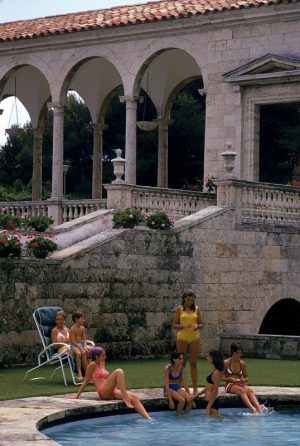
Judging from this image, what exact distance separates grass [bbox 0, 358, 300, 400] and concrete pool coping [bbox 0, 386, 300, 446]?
1.89 feet

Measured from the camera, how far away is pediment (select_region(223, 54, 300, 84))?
83.9 ft

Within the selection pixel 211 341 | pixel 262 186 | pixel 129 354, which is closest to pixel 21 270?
pixel 129 354

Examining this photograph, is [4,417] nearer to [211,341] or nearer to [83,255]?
[83,255]

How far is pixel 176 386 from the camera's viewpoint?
47.0 ft

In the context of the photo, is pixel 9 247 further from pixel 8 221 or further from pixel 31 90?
pixel 31 90

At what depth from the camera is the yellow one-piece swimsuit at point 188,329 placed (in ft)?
53.2

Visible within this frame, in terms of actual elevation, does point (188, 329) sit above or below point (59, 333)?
above

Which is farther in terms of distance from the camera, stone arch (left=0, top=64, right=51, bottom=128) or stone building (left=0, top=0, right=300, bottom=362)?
stone arch (left=0, top=64, right=51, bottom=128)

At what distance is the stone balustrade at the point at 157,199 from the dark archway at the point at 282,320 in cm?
301

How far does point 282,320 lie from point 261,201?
355 cm

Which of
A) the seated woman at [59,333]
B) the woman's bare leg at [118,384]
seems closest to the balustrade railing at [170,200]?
the seated woman at [59,333]

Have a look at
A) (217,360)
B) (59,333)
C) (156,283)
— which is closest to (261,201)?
(156,283)

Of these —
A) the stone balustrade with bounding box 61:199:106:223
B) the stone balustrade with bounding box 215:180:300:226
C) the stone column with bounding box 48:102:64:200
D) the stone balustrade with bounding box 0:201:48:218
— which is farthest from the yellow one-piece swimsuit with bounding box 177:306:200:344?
the stone column with bounding box 48:102:64:200

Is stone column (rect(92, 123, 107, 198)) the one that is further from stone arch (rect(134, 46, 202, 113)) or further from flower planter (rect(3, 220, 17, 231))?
flower planter (rect(3, 220, 17, 231))
